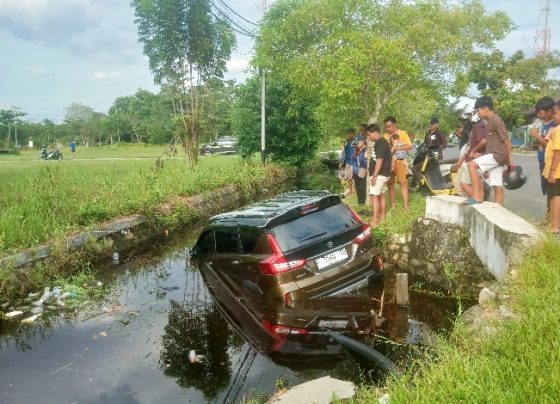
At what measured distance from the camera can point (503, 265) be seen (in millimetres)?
5324

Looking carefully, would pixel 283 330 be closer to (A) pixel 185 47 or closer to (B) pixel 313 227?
(B) pixel 313 227

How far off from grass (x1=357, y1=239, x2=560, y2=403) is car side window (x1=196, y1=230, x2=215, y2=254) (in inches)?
144

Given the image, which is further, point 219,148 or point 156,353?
point 219,148

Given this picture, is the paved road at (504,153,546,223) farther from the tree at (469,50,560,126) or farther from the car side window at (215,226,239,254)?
the tree at (469,50,560,126)

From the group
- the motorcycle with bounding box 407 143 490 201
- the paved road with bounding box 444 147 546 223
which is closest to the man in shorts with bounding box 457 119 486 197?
the paved road with bounding box 444 147 546 223

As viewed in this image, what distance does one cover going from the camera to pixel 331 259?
544cm

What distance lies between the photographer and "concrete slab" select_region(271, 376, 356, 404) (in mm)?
3610

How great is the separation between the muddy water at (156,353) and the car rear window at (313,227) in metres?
0.94

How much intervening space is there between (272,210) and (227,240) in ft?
2.73

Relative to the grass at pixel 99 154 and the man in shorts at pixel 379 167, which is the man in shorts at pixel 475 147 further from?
the grass at pixel 99 154

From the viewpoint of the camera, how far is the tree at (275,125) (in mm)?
23438

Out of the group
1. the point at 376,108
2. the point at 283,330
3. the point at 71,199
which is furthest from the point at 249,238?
the point at 376,108

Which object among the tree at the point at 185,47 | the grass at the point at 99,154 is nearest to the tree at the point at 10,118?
the grass at the point at 99,154

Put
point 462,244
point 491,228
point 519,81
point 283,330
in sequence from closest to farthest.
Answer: point 283,330 → point 491,228 → point 462,244 → point 519,81
